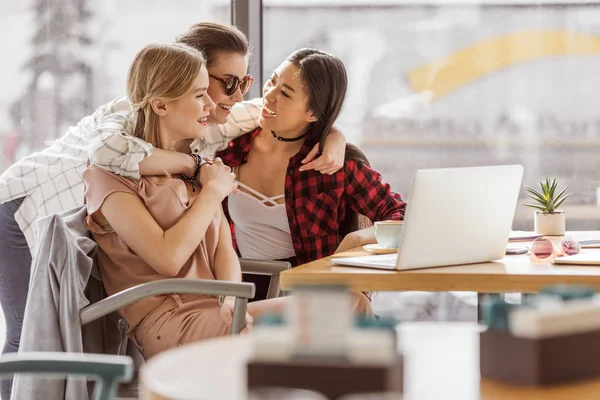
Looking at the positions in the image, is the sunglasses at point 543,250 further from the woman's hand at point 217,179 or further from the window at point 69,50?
the window at point 69,50

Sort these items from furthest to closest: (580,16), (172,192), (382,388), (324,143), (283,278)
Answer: (580,16), (324,143), (172,192), (283,278), (382,388)

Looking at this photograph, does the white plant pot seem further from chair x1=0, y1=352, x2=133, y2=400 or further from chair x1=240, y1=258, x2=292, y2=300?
chair x1=0, y1=352, x2=133, y2=400

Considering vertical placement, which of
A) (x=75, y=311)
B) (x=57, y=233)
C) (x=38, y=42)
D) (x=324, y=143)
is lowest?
(x=75, y=311)

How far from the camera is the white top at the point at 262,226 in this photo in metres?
2.94

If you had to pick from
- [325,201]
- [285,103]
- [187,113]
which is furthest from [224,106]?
[325,201]

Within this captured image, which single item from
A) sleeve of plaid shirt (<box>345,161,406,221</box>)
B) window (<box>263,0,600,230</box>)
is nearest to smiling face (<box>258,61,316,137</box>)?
sleeve of plaid shirt (<box>345,161,406,221</box>)

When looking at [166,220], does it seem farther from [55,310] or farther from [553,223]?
[553,223]

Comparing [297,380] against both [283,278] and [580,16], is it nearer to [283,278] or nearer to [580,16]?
[283,278]

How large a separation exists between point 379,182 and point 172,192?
80cm

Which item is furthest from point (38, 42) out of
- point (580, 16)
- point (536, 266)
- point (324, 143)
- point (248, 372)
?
point (248, 372)

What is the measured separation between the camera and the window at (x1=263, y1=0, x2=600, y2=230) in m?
3.54

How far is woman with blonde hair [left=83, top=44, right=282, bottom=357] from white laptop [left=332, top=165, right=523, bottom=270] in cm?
48

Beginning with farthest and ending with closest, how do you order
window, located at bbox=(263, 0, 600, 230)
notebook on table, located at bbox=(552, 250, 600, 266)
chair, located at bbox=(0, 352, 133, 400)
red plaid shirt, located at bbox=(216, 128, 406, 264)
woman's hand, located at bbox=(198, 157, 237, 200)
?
window, located at bbox=(263, 0, 600, 230)
red plaid shirt, located at bbox=(216, 128, 406, 264)
woman's hand, located at bbox=(198, 157, 237, 200)
notebook on table, located at bbox=(552, 250, 600, 266)
chair, located at bbox=(0, 352, 133, 400)

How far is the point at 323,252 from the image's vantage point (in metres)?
2.94
